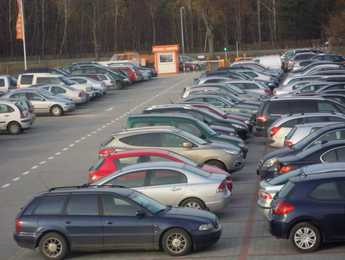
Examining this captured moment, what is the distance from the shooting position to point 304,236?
14875mm

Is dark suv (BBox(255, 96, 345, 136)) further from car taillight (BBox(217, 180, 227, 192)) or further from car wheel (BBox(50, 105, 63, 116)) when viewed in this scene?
car wheel (BBox(50, 105, 63, 116))

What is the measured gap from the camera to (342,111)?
29.4 m

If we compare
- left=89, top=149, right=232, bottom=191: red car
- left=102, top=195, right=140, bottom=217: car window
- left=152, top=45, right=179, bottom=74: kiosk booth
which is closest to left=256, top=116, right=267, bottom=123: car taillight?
left=89, top=149, right=232, bottom=191: red car

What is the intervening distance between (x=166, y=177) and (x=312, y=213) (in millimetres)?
4301

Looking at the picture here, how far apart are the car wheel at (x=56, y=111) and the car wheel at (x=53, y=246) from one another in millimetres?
29319

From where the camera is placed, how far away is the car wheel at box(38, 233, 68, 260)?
1555 centimetres

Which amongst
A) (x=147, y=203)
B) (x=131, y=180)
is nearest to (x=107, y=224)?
(x=147, y=203)

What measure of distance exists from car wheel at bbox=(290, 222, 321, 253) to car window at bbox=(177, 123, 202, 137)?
10.4 metres

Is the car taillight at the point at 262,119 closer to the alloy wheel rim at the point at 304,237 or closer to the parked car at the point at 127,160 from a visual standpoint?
the parked car at the point at 127,160

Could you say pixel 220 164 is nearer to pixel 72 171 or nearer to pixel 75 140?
pixel 72 171

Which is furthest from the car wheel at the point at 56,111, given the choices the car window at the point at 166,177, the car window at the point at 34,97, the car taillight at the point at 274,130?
the car window at the point at 166,177

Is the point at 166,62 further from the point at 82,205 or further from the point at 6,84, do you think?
the point at 82,205

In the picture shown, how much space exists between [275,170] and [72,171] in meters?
8.35

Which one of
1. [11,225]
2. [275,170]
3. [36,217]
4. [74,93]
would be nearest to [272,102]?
[275,170]
